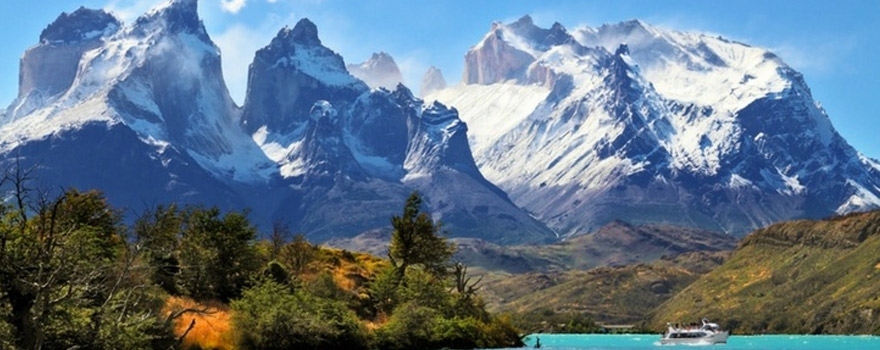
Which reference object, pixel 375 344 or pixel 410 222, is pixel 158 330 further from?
pixel 410 222

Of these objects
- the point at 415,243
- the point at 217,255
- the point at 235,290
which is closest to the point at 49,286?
the point at 217,255

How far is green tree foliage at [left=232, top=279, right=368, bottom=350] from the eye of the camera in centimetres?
9694

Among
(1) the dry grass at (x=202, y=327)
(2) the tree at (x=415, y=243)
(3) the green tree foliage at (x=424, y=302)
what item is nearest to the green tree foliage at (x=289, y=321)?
(1) the dry grass at (x=202, y=327)

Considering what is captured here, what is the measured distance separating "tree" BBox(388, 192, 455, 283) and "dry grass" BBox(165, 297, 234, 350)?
45071mm

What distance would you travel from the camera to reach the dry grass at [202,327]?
8959cm

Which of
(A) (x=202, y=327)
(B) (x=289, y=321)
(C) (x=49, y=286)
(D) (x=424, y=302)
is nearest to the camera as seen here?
(C) (x=49, y=286)

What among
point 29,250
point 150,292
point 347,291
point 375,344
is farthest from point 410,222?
point 29,250

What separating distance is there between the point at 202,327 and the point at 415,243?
56.7 m

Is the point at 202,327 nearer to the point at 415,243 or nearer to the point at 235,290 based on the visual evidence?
the point at 235,290

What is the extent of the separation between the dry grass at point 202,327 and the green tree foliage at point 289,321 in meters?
1.50

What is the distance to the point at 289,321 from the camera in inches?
3868

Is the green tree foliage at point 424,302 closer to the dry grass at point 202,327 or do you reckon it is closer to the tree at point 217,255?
the tree at point 217,255

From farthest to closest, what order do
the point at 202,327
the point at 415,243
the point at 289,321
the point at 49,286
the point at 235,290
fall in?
the point at 415,243 < the point at 235,290 < the point at 289,321 < the point at 202,327 < the point at 49,286

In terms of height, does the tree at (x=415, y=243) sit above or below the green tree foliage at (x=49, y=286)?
above
